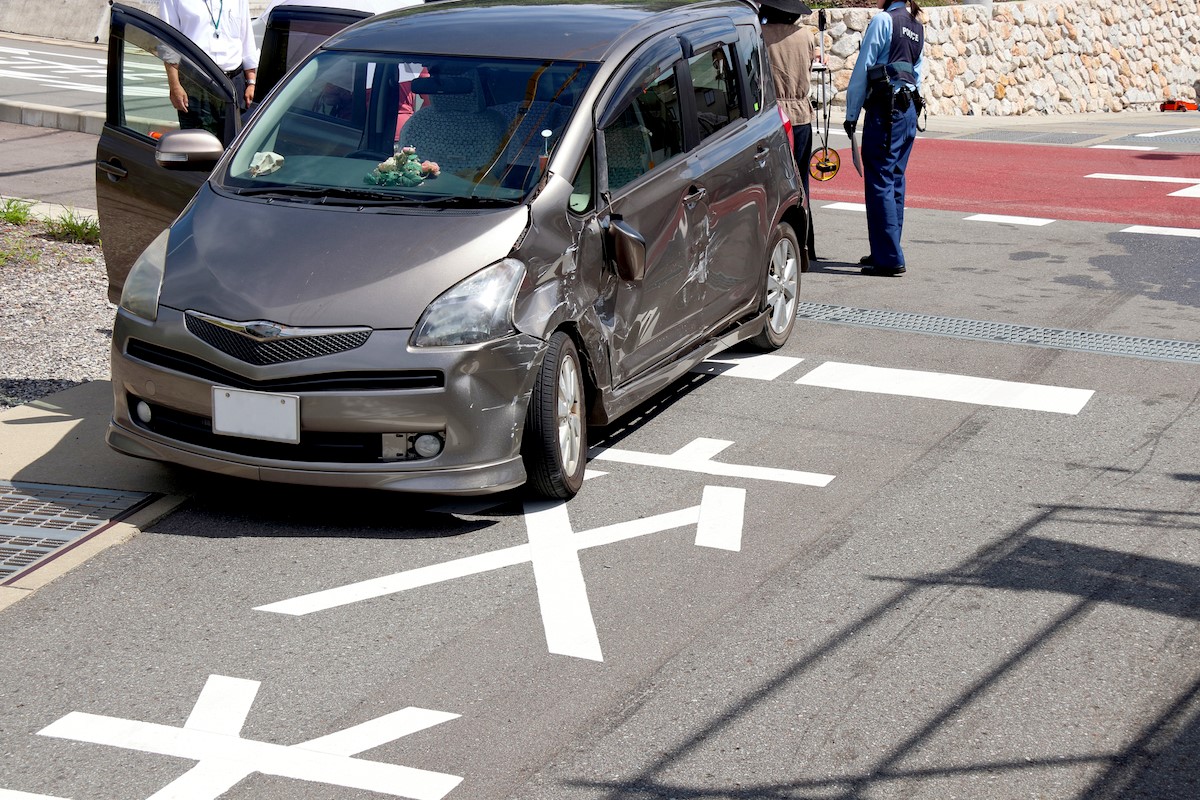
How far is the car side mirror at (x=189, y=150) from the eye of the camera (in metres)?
6.48

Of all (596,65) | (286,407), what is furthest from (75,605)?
(596,65)

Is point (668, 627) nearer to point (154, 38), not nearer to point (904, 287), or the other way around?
point (154, 38)

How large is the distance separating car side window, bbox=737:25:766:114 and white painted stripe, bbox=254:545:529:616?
342 cm

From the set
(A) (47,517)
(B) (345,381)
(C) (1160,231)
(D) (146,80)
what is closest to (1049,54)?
(C) (1160,231)

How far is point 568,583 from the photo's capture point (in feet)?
16.8

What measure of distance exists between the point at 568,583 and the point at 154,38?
12.9 ft

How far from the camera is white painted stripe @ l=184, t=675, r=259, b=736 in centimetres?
410

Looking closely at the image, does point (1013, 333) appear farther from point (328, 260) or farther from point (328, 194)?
point (328, 260)

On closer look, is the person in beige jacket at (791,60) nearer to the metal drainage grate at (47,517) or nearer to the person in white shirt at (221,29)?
the person in white shirt at (221,29)

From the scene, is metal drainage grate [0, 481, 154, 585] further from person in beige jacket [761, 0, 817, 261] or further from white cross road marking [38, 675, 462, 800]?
person in beige jacket [761, 0, 817, 261]

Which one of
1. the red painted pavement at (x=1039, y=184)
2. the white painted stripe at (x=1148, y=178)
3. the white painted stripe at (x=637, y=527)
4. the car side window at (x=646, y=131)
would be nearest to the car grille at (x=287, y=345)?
the white painted stripe at (x=637, y=527)

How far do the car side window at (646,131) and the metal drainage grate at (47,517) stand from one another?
232 cm

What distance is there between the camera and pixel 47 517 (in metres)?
5.73

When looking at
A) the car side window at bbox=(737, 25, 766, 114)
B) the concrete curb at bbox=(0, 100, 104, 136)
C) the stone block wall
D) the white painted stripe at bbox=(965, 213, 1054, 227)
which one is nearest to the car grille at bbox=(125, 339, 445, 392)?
the car side window at bbox=(737, 25, 766, 114)
